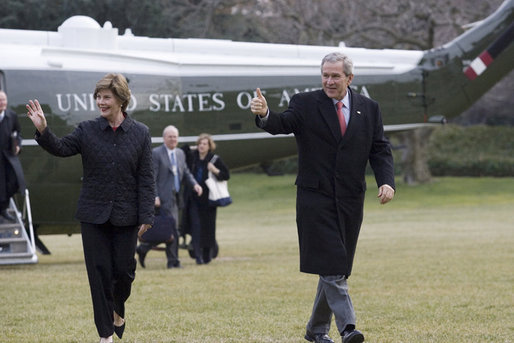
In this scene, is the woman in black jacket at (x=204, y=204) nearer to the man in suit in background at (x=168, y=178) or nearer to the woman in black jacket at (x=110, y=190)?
the man in suit in background at (x=168, y=178)

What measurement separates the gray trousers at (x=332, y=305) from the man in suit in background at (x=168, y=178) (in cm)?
710

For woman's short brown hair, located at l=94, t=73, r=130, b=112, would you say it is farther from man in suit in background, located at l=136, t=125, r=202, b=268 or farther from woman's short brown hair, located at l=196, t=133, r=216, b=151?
woman's short brown hair, located at l=196, t=133, r=216, b=151

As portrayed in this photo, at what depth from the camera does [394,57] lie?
56.2ft

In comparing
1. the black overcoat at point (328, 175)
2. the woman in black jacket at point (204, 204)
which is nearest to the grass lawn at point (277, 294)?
the woman in black jacket at point (204, 204)

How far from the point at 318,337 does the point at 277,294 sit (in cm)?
354

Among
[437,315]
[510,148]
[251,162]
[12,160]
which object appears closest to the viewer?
[437,315]

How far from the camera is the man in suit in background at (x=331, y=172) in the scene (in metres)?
6.95

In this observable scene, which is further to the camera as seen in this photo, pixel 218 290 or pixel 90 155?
pixel 218 290

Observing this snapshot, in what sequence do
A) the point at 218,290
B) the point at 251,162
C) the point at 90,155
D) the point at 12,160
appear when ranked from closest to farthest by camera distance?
the point at 90,155, the point at 218,290, the point at 12,160, the point at 251,162

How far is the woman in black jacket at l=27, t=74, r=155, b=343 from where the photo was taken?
23.0 ft

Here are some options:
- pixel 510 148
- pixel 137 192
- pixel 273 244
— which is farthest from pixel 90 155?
pixel 510 148

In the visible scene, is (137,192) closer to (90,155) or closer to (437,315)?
(90,155)

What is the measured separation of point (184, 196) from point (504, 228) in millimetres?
9436

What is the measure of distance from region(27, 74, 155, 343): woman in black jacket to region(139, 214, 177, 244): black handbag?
22.1 feet
